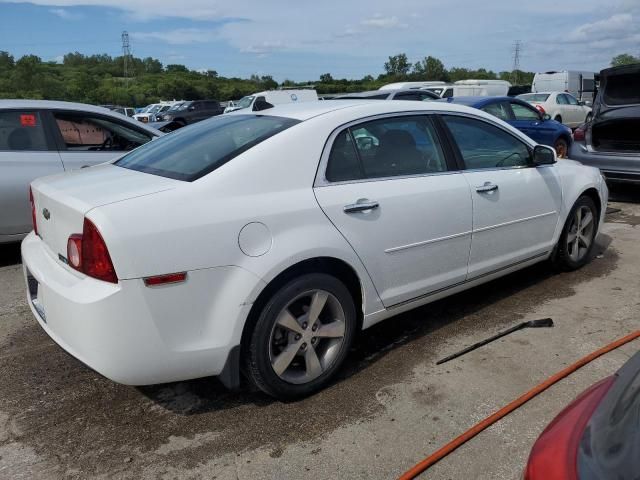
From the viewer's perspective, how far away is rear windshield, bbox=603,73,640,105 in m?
8.11

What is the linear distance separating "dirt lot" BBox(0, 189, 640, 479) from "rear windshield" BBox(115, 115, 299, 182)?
49.0 inches

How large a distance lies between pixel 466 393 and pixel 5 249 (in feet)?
17.2

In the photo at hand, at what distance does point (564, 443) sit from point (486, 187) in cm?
257

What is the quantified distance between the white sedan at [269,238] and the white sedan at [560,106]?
1616 centimetres

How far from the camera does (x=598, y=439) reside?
1331 millimetres

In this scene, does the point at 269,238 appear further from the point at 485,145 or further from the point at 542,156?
the point at 542,156

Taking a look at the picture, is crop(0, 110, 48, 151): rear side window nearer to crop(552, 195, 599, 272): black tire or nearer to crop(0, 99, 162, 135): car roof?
crop(0, 99, 162, 135): car roof

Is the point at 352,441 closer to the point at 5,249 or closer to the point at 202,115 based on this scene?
the point at 5,249

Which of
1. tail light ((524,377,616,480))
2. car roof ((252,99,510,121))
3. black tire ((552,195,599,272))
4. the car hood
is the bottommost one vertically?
black tire ((552,195,599,272))

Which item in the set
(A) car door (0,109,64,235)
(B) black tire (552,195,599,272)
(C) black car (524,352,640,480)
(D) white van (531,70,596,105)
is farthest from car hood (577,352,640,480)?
(D) white van (531,70,596,105)

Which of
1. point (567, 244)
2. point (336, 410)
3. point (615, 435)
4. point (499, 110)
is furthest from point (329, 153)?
point (499, 110)

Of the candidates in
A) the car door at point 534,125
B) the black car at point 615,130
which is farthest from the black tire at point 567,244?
the car door at point 534,125

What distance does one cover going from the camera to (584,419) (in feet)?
4.82

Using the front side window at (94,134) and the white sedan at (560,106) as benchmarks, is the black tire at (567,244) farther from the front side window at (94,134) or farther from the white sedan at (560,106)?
the white sedan at (560,106)
